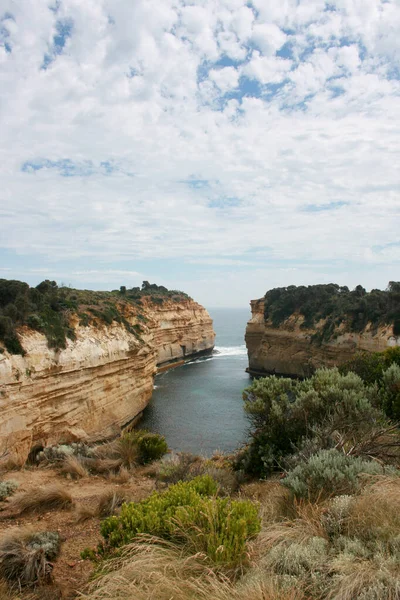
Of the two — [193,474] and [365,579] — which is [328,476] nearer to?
[365,579]

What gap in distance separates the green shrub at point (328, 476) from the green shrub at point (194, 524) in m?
1.30

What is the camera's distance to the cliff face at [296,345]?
112 ft

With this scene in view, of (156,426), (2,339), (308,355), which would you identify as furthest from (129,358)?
(308,355)

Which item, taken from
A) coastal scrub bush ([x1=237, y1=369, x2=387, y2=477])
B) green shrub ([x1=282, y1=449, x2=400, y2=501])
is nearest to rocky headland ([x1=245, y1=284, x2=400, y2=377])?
coastal scrub bush ([x1=237, y1=369, x2=387, y2=477])

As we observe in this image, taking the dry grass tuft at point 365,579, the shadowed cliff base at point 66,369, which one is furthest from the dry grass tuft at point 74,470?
the dry grass tuft at point 365,579

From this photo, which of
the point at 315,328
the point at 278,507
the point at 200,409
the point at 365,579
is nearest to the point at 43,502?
the point at 278,507

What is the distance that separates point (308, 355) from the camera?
142 ft

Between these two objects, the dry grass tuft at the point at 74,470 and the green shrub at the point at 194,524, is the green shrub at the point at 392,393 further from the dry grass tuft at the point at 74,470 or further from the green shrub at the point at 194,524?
the dry grass tuft at the point at 74,470

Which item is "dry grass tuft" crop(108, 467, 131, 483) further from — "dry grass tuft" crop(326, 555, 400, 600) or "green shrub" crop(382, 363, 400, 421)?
"dry grass tuft" crop(326, 555, 400, 600)

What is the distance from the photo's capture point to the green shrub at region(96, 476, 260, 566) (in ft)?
12.0

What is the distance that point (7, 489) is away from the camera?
8984 millimetres

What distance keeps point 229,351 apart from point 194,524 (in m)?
73.9

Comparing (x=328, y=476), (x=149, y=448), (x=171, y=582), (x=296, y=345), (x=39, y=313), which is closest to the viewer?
(x=171, y=582)

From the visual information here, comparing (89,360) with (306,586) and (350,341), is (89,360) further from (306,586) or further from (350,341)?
(350,341)
